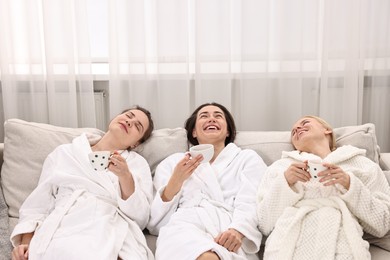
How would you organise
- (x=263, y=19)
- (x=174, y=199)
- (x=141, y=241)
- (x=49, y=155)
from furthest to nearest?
1. (x=263, y=19)
2. (x=49, y=155)
3. (x=174, y=199)
4. (x=141, y=241)

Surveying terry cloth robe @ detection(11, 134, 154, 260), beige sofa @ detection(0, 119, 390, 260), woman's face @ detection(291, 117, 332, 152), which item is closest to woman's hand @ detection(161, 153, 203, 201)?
terry cloth robe @ detection(11, 134, 154, 260)

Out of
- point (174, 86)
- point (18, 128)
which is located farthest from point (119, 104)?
point (18, 128)

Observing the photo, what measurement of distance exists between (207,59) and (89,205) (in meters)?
1.21

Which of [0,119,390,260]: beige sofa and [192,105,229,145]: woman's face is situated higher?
[192,105,229,145]: woman's face

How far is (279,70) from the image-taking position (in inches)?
113

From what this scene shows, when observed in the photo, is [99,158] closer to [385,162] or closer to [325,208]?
[325,208]

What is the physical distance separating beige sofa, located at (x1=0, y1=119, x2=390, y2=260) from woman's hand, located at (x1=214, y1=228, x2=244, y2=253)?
0.39 m

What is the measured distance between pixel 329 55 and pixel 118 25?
4.03 feet

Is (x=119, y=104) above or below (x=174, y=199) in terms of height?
above

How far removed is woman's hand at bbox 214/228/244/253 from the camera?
1.90 meters

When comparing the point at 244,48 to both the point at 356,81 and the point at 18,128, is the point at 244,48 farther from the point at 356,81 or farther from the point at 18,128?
the point at 18,128

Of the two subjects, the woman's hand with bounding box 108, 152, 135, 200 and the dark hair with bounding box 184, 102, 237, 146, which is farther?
the dark hair with bounding box 184, 102, 237, 146

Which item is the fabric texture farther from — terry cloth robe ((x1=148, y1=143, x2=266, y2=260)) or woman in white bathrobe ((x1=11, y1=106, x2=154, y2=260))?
terry cloth robe ((x1=148, y1=143, x2=266, y2=260))

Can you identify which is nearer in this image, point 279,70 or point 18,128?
point 18,128
